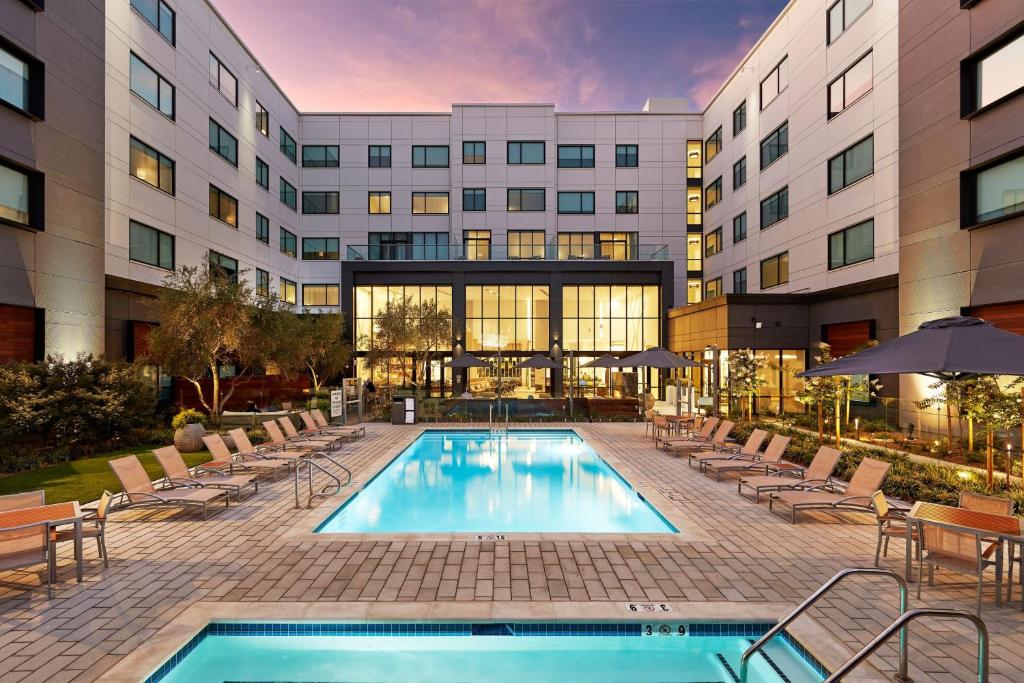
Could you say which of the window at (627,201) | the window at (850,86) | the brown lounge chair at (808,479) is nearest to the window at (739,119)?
the window at (627,201)

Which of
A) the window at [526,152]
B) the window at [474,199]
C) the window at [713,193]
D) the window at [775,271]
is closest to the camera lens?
the window at [775,271]

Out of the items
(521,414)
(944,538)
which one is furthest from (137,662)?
(521,414)

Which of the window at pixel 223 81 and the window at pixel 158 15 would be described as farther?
the window at pixel 223 81

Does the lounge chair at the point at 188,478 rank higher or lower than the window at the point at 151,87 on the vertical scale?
lower

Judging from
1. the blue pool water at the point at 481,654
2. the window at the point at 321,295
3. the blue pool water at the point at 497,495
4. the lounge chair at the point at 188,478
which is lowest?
the blue pool water at the point at 497,495

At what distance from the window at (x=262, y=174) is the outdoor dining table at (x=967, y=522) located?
3080cm

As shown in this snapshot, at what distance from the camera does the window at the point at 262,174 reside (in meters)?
27.4

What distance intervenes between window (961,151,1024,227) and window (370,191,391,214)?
2897 cm

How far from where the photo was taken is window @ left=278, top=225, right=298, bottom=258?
30.1 metres

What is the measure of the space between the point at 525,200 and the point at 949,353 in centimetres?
2870

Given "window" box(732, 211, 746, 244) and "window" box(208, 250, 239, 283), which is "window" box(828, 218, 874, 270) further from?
"window" box(208, 250, 239, 283)

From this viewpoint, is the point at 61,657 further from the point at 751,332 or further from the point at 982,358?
the point at 751,332

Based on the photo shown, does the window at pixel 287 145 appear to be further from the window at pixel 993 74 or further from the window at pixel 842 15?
the window at pixel 993 74

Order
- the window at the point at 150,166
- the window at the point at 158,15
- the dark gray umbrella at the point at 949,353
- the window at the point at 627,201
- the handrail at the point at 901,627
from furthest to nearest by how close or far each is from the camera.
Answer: the window at the point at 627,201 < the window at the point at 158,15 < the window at the point at 150,166 < the dark gray umbrella at the point at 949,353 < the handrail at the point at 901,627
